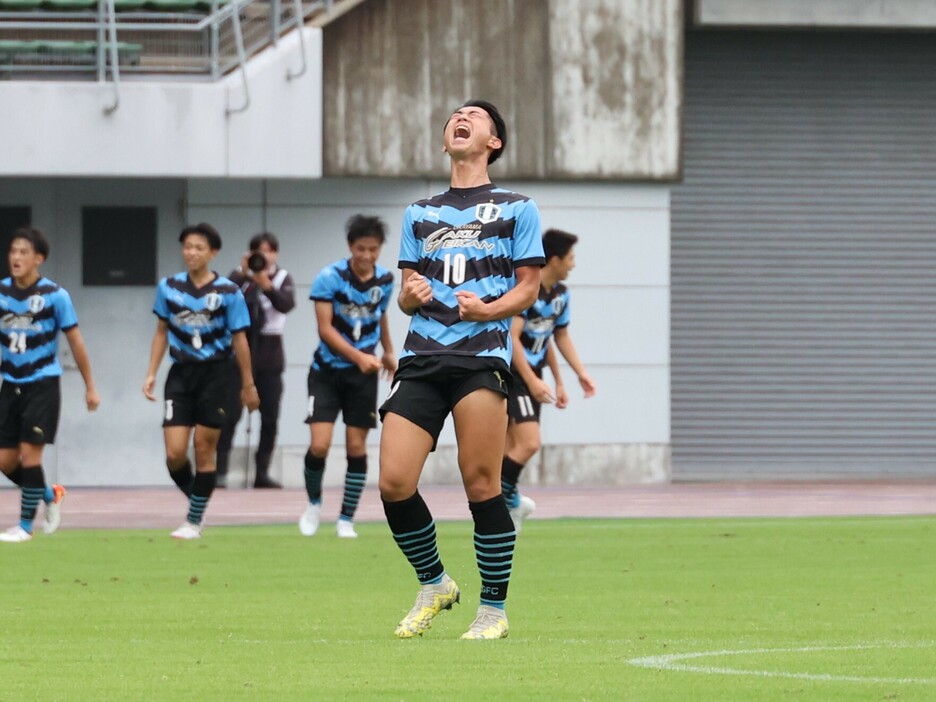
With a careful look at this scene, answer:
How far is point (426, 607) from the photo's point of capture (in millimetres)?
8117

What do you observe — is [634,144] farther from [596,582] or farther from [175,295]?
[596,582]

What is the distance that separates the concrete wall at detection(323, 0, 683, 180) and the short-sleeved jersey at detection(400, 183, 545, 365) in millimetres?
13690

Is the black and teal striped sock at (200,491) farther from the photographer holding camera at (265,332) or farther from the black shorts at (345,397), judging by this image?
the photographer holding camera at (265,332)

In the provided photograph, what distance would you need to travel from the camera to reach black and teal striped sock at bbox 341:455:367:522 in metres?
14.3

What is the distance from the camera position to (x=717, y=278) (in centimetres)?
2355

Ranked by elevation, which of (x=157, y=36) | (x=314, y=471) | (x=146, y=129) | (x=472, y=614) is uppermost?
(x=157, y=36)

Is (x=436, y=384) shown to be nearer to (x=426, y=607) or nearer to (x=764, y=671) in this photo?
(x=426, y=607)

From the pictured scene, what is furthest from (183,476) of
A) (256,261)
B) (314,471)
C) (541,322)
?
(256,261)

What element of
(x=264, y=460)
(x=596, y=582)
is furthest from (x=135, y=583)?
(x=264, y=460)

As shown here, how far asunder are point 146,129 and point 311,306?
2927mm

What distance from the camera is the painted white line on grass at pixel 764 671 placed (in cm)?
673

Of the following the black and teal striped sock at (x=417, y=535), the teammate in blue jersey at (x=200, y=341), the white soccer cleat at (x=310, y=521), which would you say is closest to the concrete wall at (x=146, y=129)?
the teammate in blue jersey at (x=200, y=341)

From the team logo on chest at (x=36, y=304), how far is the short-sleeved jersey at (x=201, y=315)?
2.46 ft

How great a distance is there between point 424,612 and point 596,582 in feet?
9.88
